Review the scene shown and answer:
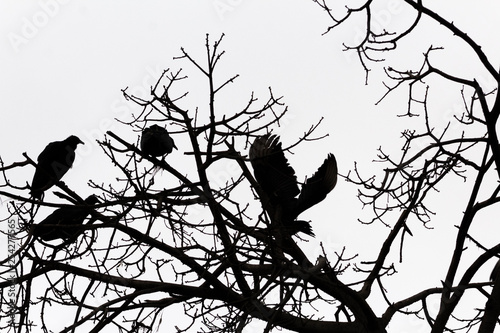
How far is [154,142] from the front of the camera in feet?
19.5

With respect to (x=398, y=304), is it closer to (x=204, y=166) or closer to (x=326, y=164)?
(x=326, y=164)

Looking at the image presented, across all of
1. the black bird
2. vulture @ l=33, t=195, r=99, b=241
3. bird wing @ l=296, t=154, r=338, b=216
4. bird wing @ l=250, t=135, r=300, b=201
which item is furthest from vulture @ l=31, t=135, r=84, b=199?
bird wing @ l=296, t=154, r=338, b=216

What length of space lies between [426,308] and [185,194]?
2678mm

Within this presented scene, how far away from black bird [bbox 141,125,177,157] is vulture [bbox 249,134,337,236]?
2.95ft

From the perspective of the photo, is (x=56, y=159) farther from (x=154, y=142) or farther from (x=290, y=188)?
(x=290, y=188)

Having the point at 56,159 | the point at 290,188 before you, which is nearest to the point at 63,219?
the point at 56,159

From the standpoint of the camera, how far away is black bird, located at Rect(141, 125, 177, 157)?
5910 mm

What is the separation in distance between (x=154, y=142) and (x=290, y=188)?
1.53 metres

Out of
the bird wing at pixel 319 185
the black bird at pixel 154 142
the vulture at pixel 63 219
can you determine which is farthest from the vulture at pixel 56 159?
the bird wing at pixel 319 185

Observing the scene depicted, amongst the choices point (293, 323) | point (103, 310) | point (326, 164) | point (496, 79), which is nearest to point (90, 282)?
point (103, 310)

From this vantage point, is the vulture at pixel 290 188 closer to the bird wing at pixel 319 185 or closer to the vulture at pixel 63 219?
the bird wing at pixel 319 185

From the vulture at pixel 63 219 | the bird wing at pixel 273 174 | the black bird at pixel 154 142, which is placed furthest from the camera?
the bird wing at pixel 273 174

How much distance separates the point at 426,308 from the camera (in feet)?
20.7

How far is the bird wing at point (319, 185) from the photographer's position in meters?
6.63
